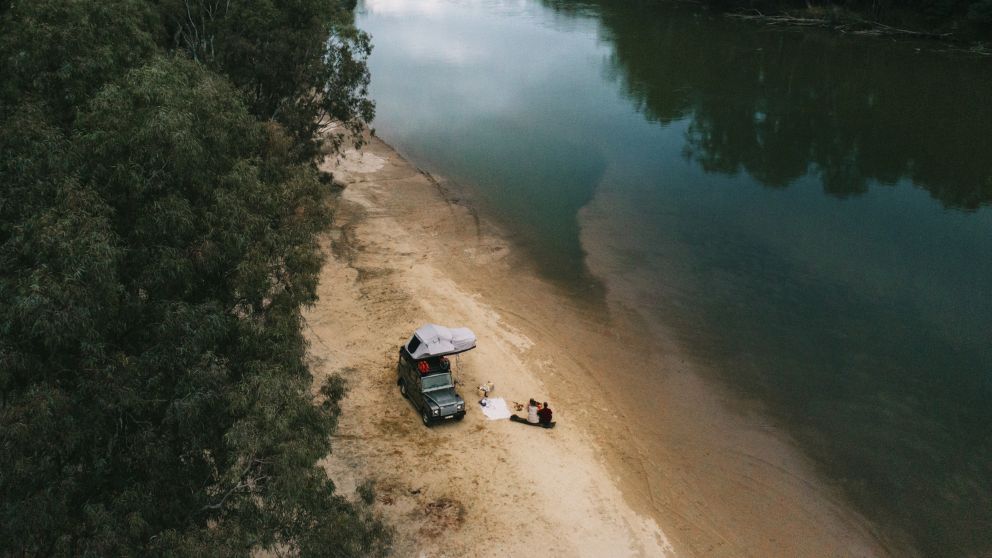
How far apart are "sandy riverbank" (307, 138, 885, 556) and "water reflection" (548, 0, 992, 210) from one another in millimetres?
22727

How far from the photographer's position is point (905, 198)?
138 feet

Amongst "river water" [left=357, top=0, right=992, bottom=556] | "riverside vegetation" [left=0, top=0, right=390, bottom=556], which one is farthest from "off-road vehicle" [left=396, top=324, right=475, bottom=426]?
"river water" [left=357, top=0, right=992, bottom=556]

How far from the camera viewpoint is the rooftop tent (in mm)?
23203

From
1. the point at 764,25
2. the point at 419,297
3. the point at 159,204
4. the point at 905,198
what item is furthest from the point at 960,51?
the point at 159,204

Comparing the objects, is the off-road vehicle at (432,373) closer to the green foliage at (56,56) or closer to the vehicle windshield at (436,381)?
the vehicle windshield at (436,381)

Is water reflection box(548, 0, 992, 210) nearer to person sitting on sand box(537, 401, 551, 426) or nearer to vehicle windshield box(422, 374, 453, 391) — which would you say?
person sitting on sand box(537, 401, 551, 426)

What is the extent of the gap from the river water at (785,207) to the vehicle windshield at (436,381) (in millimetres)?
10537

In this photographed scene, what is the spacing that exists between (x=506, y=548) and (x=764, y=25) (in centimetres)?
8161

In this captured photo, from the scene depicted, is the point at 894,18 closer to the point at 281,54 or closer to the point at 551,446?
the point at 281,54

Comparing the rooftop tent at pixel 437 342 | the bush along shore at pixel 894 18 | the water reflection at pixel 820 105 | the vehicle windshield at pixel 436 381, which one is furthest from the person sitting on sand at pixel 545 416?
the bush along shore at pixel 894 18

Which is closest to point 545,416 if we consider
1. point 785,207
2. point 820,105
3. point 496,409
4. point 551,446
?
point 551,446

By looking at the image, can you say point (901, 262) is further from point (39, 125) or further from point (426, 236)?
point (39, 125)

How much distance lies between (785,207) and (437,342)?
86.0 feet

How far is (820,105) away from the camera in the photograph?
186 ft
